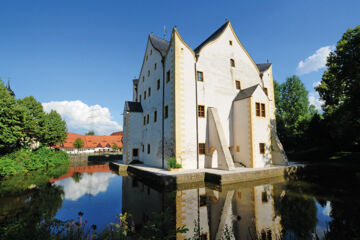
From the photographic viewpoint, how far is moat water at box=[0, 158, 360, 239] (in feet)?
17.7

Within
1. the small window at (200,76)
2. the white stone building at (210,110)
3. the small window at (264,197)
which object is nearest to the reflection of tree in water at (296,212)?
the small window at (264,197)

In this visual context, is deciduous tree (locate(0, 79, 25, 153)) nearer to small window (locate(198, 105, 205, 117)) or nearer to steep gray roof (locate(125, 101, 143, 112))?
steep gray roof (locate(125, 101, 143, 112))

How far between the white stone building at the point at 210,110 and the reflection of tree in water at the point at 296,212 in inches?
220

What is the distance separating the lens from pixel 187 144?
1623cm

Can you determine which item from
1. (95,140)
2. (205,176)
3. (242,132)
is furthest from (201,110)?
(95,140)

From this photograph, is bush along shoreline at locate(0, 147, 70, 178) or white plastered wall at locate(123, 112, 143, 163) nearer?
bush along shoreline at locate(0, 147, 70, 178)

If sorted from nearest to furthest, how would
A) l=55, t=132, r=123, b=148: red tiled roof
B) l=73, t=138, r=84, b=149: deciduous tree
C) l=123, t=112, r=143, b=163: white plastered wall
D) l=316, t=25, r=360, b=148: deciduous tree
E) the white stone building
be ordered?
l=316, t=25, r=360, b=148: deciduous tree → the white stone building → l=123, t=112, r=143, b=163: white plastered wall → l=73, t=138, r=84, b=149: deciduous tree → l=55, t=132, r=123, b=148: red tiled roof

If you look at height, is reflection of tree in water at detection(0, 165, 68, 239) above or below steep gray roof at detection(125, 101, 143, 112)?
below

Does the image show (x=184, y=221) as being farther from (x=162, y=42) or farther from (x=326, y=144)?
(x=326, y=144)

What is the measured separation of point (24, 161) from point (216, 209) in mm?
22431

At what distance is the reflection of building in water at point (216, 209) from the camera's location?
548cm

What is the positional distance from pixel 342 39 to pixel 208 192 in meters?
18.0

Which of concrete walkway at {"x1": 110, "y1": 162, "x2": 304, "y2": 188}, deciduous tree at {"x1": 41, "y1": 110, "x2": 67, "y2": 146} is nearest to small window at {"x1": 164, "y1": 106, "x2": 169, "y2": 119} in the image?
concrete walkway at {"x1": 110, "y1": 162, "x2": 304, "y2": 188}

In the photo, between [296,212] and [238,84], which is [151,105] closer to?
[238,84]
